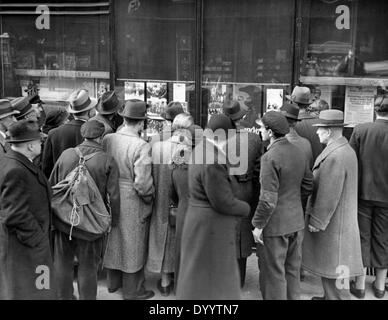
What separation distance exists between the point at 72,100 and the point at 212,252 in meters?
2.36

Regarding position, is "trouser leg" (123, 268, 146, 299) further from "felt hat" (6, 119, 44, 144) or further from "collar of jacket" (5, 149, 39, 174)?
"felt hat" (6, 119, 44, 144)

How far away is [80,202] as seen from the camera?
460 centimetres

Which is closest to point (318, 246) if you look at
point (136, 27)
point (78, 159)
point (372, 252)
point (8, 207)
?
point (372, 252)

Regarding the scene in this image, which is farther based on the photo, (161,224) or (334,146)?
(161,224)

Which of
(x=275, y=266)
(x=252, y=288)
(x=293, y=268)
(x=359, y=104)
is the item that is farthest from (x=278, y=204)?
(x=359, y=104)

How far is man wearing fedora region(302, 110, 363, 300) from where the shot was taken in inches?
191

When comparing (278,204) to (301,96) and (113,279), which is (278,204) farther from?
(113,279)

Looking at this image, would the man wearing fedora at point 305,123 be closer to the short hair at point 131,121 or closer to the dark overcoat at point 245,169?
the dark overcoat at point 245,169

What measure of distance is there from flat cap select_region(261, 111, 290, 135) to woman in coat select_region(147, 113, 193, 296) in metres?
0.93

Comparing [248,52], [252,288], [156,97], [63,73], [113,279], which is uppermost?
[248,52]

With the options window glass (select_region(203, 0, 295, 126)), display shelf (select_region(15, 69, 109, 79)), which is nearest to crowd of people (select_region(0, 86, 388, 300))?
window glass (select_region(203, 0, 295, 126))

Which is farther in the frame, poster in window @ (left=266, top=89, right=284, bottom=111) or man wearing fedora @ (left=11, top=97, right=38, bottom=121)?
poster in window @ (left=266, top=89, right=284, bottom=111)

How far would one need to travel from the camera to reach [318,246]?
200 inches

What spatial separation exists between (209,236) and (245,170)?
49.9 inches
